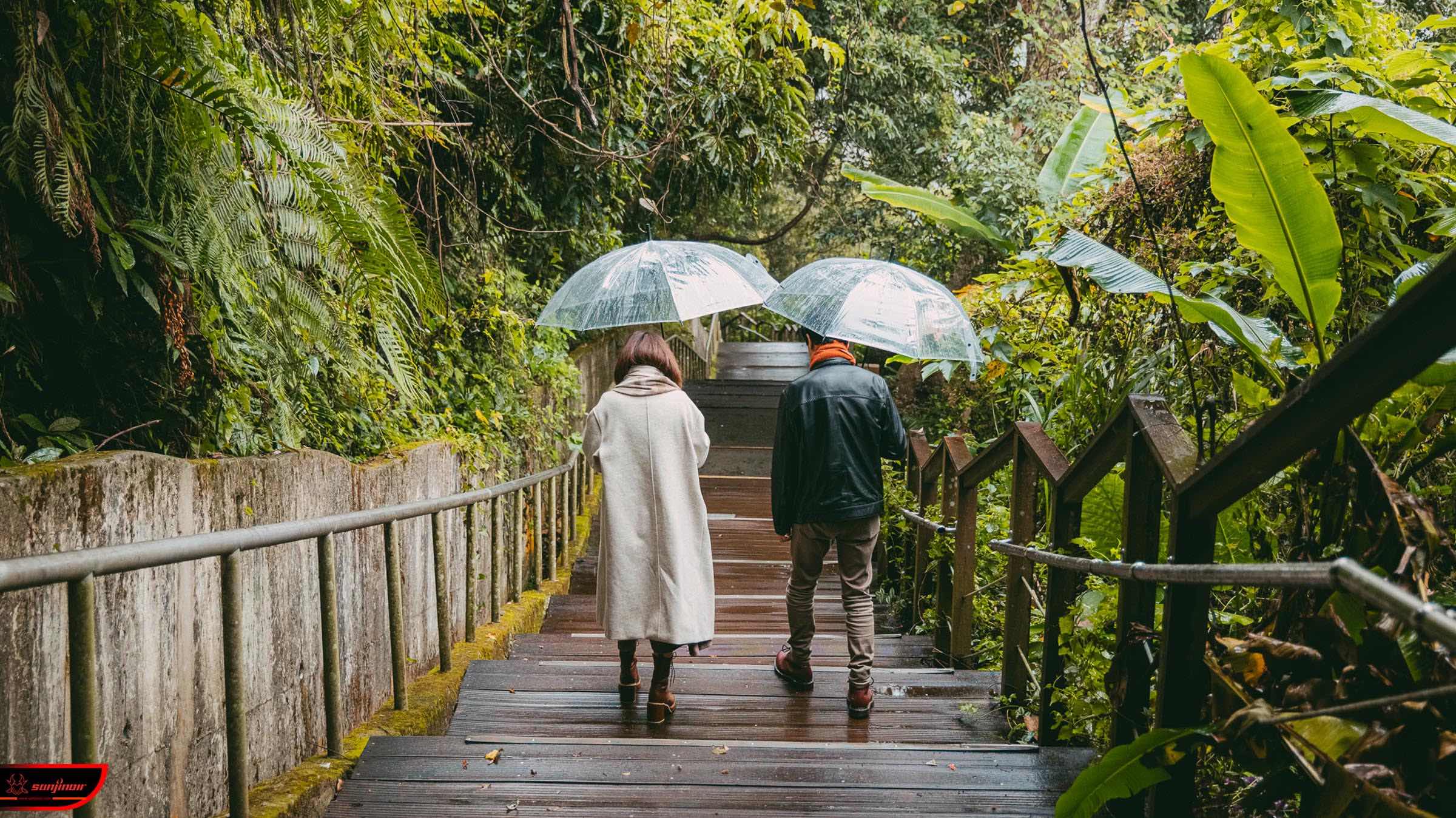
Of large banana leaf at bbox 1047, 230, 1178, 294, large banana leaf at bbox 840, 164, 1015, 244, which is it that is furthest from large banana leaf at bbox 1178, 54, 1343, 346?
large banana leaf at bbox 840, 164, 1015, 244

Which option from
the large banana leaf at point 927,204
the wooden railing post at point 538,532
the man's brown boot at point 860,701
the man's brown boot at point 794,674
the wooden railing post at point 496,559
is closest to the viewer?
the man's brown boot at point 860,701

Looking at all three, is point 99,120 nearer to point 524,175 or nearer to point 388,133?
point 388,133

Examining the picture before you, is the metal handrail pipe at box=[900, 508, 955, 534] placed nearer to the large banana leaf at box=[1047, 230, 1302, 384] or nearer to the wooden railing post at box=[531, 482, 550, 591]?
the large banana leaf at box=[1047, 230, 1302, 384]

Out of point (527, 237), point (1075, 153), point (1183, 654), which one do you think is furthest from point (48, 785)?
point (1075, 153)

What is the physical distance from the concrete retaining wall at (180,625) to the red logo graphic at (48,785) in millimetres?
49

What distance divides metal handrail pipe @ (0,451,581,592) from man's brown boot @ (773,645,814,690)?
182 centimetres

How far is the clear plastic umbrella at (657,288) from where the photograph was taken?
17.1 ft

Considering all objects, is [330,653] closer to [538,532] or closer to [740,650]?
[740,650]

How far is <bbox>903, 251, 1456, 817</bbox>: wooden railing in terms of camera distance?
1534 mm

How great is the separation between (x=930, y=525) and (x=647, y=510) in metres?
1.98

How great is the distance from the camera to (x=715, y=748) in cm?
328

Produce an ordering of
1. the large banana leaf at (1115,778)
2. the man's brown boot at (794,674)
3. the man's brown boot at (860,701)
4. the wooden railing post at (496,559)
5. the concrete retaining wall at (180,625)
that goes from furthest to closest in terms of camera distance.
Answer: the wooden railing post at (496,559), the man's brown boot at (794,674), the man's brown boot at (860,701), the large banana leaf at (1115,778), the concrete retaining wall at (180,625)

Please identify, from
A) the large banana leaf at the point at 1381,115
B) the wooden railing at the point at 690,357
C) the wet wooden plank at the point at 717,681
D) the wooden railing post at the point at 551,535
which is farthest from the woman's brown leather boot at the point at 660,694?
the wooden railing at the point at 690,357

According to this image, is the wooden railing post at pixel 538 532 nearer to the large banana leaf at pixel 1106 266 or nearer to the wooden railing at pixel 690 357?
the large banana leaf at pixel 1106 266
